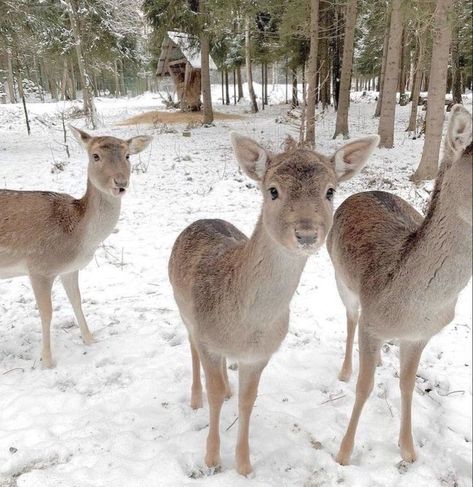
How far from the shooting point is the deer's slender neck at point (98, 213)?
178 inches

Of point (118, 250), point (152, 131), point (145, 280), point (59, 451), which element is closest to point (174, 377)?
point (59, 451)

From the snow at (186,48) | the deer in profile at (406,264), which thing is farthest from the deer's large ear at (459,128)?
the snow at (186,48)

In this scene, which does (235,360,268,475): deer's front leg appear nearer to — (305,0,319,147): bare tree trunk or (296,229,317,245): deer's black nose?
(296,229,317,245): deer's black nose

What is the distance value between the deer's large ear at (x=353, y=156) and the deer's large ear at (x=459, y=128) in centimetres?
89

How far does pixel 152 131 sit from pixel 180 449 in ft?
51.7

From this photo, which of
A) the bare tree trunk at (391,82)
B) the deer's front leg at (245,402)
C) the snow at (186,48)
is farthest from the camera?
the snow at (186,48)

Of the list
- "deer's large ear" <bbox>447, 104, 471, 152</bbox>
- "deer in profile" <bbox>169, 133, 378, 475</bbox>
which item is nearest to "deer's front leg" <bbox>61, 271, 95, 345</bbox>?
"deer in profile" <bbox>169, 133, 378, 475</bbox>

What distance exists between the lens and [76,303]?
15.6 ft

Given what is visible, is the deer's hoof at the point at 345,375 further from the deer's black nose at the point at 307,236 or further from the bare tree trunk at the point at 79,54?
the bare tree trunk at the point at 79,54

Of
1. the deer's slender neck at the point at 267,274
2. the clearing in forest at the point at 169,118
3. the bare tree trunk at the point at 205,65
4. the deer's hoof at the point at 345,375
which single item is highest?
the bare tree trunk at the point at 205,65

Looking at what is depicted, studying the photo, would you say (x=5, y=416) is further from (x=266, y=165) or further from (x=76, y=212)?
(x=266, y=165)

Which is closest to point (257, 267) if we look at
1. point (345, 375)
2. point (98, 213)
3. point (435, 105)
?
point (345, 375)

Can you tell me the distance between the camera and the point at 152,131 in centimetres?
1750

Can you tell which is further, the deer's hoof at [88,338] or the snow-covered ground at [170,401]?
the deer's hoof at [88,338]
